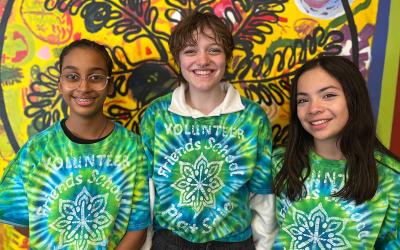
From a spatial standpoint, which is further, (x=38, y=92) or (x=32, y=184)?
(x=38, y=92)

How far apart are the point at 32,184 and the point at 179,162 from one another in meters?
0.46

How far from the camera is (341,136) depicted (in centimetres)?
129

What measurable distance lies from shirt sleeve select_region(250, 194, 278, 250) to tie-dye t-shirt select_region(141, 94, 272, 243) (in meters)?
0.09

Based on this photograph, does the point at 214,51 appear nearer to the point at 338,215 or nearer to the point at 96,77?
the point at 96,77

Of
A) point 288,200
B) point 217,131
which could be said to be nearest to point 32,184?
point 217,131

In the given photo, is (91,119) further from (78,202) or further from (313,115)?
(313,115)

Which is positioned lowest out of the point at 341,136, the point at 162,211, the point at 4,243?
the point at 4,243

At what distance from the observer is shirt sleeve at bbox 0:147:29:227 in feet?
4.28

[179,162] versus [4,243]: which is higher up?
[179,162]

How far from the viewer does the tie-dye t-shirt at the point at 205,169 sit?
131 centimetres

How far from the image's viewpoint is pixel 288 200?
1322 millimetres

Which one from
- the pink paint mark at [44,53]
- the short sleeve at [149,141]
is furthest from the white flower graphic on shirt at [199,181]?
the pink paint mark at [44,53]

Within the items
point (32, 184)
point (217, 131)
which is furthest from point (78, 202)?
point (217, 131)

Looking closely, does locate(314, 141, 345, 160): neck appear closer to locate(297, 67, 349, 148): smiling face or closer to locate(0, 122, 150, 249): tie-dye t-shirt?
locate(297, 67, 349, 148): smiling face
